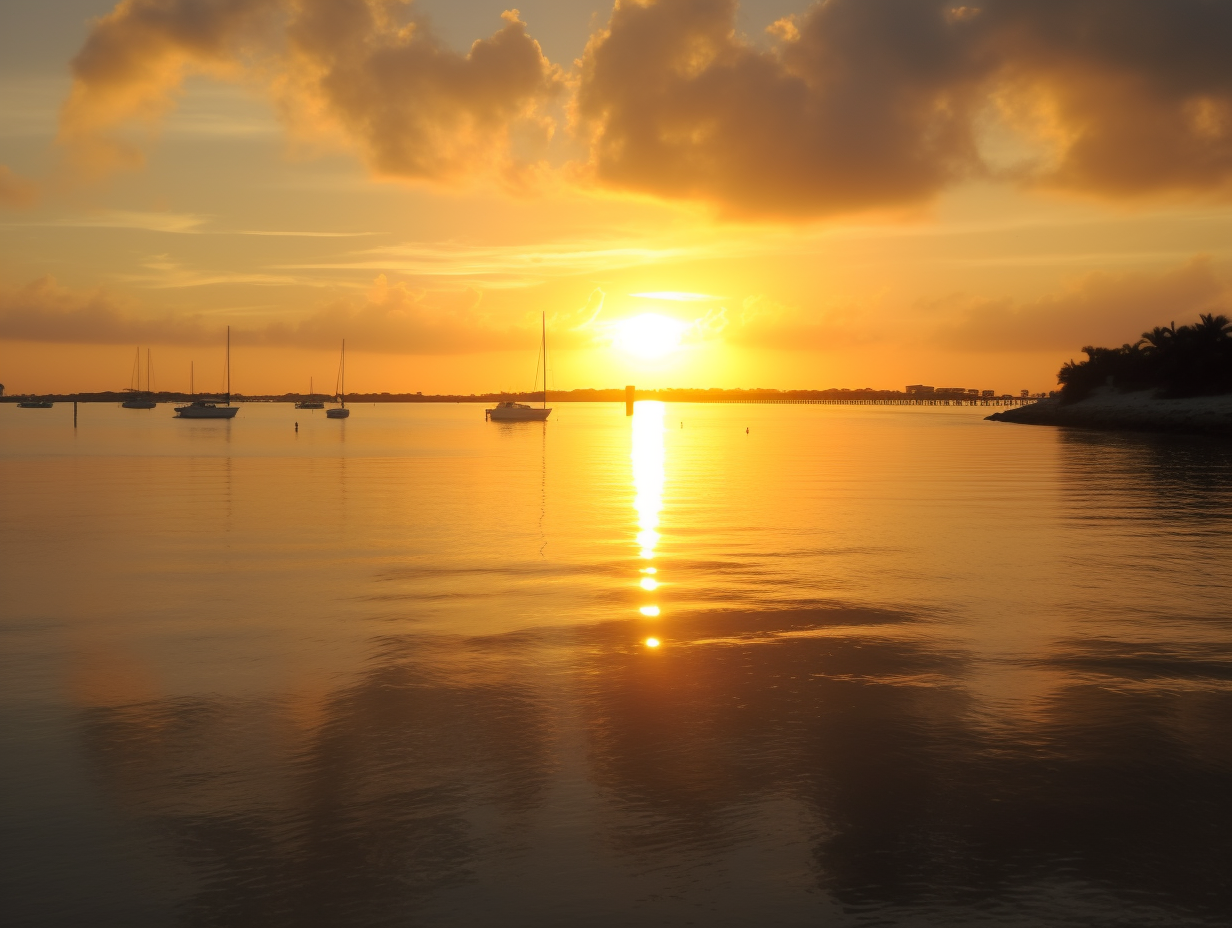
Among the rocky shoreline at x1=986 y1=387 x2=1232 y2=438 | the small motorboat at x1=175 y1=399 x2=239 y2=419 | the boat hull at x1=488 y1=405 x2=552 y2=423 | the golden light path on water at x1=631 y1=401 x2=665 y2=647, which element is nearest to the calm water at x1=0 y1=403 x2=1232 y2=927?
the golden light path on water at x1=631 y1=401 x2=665 y2=647

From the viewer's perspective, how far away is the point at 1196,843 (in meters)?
8.09

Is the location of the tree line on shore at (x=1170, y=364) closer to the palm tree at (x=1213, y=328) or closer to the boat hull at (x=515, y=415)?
the palm tree at (x=1213, y=328)

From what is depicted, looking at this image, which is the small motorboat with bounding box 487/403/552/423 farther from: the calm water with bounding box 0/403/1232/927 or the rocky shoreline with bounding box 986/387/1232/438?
the calm water with bounding box 0/403/1232/927

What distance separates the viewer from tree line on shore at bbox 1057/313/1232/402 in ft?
341

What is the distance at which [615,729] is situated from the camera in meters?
10.9

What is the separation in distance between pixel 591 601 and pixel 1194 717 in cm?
→ 936

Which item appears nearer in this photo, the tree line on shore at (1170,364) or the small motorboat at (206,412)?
the tree line on shore at (1170,364)

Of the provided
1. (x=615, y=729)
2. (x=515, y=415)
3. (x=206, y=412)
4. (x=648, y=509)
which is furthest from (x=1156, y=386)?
(x=615, y=729)

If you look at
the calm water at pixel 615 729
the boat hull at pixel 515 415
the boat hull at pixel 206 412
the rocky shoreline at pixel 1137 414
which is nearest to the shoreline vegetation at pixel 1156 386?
the rocky shoreline at pixel 1137 414

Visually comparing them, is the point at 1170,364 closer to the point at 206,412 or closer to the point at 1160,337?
the point at 1160,337

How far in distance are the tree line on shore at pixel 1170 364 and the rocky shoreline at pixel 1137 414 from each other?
163cm

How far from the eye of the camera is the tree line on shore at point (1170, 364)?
10406 cm

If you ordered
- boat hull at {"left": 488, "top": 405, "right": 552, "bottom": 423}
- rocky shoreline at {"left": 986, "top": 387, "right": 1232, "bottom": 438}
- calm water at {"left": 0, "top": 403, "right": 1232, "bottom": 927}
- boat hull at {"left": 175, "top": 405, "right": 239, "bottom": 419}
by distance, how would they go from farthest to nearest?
boat hull at {"left": 488, "top": 405, "right": 552, "bottom": 423} → boat hull at {"left": 175, "top": 405, "right": 239, "bottom": 419} → rocky shoreline at {"left": 986, "top": 387, "right": 1232, "bottom": 438} → calm water at {"left": 0, "top": 403, "right": 1232, "bottom": 927}

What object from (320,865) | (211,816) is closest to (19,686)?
(211,816)
